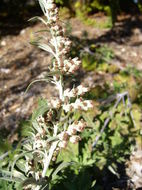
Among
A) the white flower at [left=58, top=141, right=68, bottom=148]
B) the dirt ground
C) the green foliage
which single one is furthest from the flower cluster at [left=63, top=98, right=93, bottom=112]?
the green foliage

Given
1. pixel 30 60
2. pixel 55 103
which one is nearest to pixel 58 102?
pixel 55 103

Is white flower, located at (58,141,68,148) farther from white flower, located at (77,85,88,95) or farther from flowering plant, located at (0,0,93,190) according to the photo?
white flower, located at (77,85,88,95)

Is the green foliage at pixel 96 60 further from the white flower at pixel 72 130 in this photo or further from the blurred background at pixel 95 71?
the white flower at pixel 72 130

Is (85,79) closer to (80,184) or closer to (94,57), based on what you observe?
(94,57)

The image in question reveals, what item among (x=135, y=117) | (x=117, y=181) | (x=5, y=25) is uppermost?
(x=5, y=25)

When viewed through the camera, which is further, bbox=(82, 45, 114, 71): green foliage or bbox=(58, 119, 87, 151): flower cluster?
bbox=(82, 45, 114, 71): green foliage

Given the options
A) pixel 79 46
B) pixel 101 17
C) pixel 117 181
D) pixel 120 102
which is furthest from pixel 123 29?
pixel 117 181

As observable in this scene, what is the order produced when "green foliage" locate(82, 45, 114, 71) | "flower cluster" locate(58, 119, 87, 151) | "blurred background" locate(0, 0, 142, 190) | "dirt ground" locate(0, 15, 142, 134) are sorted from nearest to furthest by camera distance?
"flower cluster" locate(58, 119, 87, 151) → "blurred background" locate(0, 0, 142, 190) → "dirt ground" locate(0, 15, 142, 134) → "green foliage" locate(82, 45, 114, 71)

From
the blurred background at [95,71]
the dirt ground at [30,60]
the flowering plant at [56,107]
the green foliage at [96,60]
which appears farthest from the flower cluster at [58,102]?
the green foliage at [96,60]
